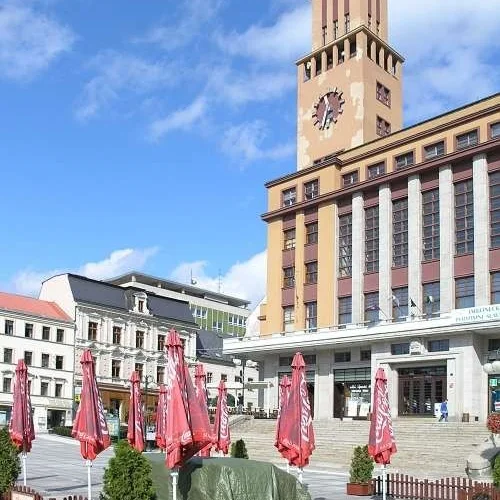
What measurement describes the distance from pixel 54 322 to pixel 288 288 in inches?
843

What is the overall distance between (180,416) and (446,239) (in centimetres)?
3936

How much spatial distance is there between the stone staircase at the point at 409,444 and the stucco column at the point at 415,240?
8.86m

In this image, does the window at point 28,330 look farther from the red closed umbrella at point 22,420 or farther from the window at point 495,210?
the red closed umbrella at point 22,420

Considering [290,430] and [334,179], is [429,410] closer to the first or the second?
[334,179]

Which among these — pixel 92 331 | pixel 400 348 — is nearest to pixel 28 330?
pixel 92 331

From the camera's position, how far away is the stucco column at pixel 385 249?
54.1 m

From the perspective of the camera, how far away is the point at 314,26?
6831 centimetres

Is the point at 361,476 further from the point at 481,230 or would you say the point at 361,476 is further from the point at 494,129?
the point at 494,129

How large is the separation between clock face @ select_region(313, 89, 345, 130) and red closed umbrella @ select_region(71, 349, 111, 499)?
156ft

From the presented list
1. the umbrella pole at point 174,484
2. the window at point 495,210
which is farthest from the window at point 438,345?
the umbrella pole at point 174,484

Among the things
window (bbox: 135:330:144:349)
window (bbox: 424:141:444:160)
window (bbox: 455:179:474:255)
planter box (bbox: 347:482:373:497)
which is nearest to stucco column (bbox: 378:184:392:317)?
window (bbox: 424:141:444:160)

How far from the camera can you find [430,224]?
52.7 meters

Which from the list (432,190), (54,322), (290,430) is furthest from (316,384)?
(290,430)

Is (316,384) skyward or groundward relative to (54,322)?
groundward
